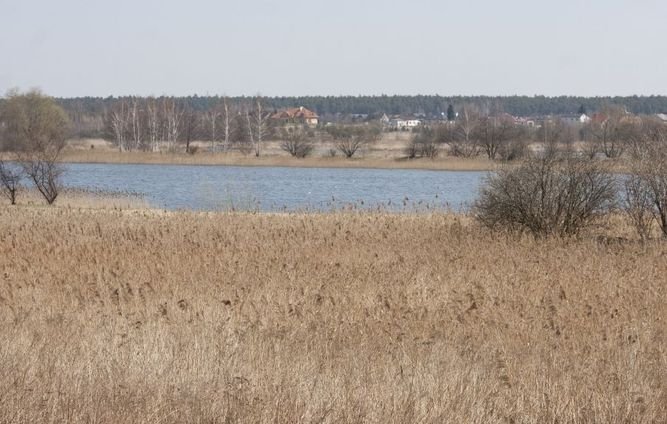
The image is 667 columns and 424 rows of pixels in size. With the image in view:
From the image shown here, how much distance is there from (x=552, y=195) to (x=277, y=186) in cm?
2435

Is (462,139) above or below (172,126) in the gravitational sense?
above

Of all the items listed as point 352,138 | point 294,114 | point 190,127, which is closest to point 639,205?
point 352,138

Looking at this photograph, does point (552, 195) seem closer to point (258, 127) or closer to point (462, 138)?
point (462, 138)

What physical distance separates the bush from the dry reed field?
1.90 metres

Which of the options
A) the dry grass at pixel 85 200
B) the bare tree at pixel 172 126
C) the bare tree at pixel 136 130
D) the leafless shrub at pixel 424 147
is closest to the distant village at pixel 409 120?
the bare tree at pixel 172 126

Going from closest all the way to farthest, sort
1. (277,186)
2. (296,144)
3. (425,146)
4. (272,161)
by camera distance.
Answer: (277,186), (272,161), (425,146), (296,144)

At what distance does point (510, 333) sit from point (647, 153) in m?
10.9

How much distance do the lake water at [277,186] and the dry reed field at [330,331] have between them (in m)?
12.0

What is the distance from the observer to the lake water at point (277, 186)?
3142cm

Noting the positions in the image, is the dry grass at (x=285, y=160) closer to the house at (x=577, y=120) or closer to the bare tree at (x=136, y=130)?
the bare tree at (x=136, y=130)

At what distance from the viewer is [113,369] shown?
295 inches

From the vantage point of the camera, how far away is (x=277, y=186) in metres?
42.7

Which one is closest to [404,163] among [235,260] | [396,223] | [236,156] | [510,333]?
[236,156]

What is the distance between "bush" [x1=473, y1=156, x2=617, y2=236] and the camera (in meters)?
19.3
